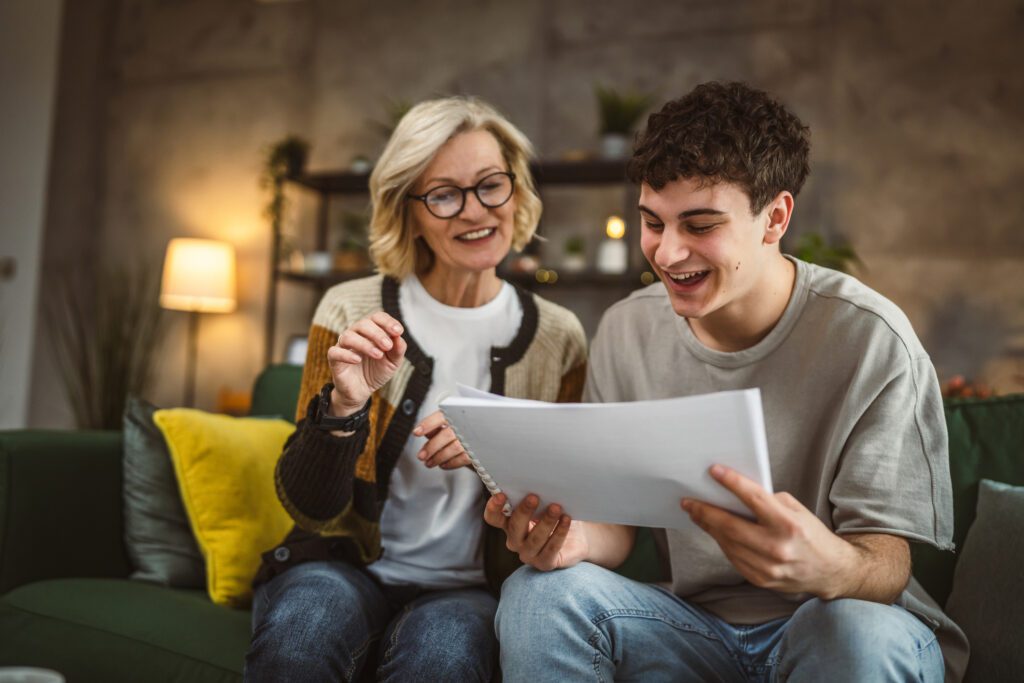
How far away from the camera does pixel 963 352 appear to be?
3.48 m

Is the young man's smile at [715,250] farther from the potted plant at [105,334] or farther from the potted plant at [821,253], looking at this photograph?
the potted plant at [105,334]

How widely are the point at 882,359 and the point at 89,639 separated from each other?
1411 mm

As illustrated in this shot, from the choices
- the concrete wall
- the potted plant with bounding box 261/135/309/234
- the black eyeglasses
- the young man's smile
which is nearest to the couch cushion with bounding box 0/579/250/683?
the black eyeglasses

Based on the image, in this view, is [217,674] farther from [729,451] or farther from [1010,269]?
[1010,269]

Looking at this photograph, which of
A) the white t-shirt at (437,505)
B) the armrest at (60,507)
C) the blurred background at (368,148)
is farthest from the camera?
the blurred background at (368,148)

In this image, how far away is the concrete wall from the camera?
4.28 metres

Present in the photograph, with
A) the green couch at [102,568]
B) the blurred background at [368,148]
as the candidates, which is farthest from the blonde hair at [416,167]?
the blurred background at [368,148]

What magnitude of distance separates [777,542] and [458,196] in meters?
0.89

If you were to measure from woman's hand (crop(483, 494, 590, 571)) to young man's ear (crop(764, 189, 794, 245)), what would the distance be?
0.51 m

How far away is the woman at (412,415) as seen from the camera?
1241mm

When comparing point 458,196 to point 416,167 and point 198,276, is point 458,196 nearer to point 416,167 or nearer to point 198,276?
point 416,167

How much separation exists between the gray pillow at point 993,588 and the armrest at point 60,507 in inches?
62.9

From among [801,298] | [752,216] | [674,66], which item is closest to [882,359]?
[801,298]

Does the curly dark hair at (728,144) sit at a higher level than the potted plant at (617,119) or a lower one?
lower
